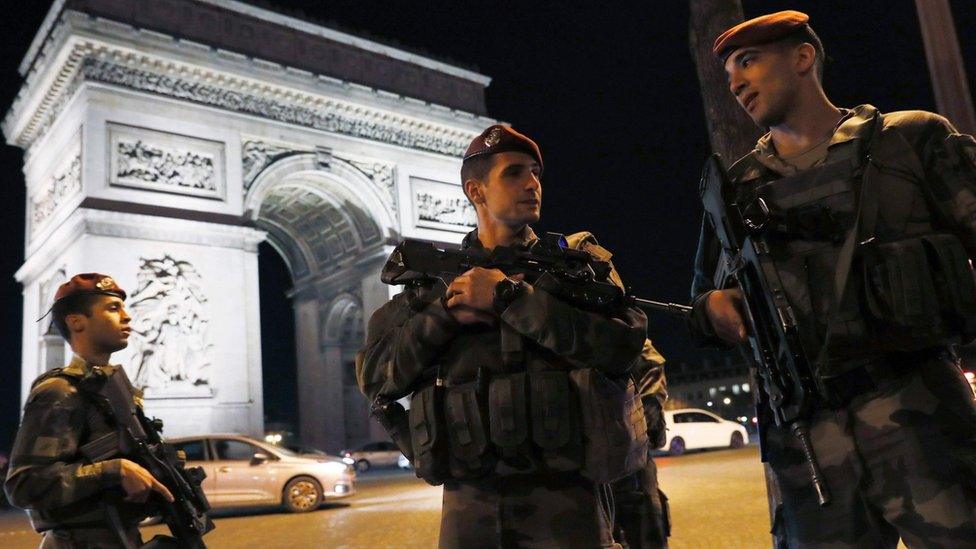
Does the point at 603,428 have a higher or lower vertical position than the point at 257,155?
lower

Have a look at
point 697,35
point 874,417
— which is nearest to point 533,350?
point 874,417

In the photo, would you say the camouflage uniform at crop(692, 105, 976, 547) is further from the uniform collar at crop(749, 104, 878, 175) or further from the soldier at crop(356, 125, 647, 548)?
the soldier at crop(356, 125, 647, 548)

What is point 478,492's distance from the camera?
2242mm

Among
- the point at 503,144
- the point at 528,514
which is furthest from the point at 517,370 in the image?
the point at 503,144

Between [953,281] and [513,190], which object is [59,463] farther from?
[953,281]

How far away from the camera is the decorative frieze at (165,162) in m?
18.2

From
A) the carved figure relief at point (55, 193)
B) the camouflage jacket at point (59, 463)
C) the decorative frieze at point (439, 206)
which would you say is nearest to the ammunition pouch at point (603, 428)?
the camouflage jacket at point (59, 463)

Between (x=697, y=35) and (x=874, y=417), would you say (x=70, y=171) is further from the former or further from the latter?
(x=874, y=417)

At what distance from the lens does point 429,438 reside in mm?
2242

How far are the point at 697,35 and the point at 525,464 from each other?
3321 millimetres

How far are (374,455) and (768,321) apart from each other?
22.8 m

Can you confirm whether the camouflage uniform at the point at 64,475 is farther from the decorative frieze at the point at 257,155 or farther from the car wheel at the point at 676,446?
the decorative frieze at the point at 257,155

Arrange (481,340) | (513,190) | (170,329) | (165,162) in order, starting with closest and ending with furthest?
(481,340)
(513,190)
(170,329)
(165,162)

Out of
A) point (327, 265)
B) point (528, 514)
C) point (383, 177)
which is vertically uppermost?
point (383, 177)
